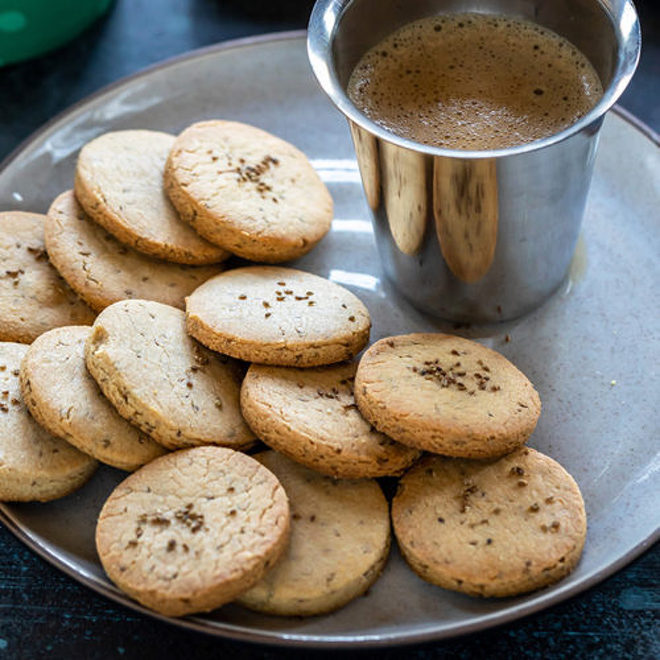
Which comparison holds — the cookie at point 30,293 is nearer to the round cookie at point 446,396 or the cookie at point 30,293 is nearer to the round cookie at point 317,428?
the round cookie at point 317,428

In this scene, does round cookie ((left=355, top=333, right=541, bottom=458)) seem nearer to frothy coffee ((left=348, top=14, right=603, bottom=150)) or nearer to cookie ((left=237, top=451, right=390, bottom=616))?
cookie ((left=237, top=451, right=390, bottom=616))

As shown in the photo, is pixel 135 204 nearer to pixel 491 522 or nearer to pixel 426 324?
pixel 426 324

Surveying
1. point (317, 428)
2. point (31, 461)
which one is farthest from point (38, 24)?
point (317, 428)

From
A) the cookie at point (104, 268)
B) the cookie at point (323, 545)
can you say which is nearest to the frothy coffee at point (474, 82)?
the cookie at point (104, 268)

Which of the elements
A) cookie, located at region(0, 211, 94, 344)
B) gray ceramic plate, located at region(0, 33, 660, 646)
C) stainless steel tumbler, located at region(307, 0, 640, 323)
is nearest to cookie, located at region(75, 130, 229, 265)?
cookie, located at region(0, 211, 94, 344)

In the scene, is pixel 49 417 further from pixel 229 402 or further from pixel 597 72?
pixel 597 72

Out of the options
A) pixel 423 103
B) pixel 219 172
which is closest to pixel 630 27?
pixel 423 103
